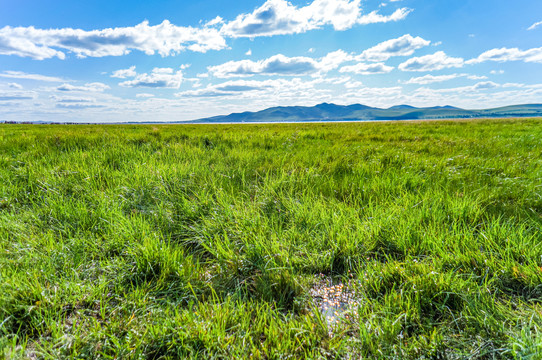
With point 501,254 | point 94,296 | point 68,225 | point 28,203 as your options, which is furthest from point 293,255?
point 28,203

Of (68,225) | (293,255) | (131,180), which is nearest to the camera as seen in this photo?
(293,255)

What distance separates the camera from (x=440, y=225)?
9.63 ft

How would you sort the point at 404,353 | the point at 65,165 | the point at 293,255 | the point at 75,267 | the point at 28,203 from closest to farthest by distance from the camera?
1. the point at 404,353
2. the point at 75,267
3. the point at 293,255
4. the point at 28,203
5. the point at 65,165

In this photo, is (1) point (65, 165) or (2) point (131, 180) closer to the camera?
(2) point (131, 180)

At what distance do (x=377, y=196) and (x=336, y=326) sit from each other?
2.57 metres

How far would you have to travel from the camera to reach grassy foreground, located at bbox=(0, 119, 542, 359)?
1593 mm

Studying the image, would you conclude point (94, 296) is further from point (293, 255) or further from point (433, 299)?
point (433, 299)

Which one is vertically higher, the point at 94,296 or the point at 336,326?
the point at 94,296

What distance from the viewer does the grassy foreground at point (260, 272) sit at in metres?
1.59

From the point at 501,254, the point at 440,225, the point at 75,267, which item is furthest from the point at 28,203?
the point at 501,254

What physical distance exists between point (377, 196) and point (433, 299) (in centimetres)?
213

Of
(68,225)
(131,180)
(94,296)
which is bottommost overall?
(94,296)

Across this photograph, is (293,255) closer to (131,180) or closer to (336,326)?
(336,326)

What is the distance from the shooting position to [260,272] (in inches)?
93.4
